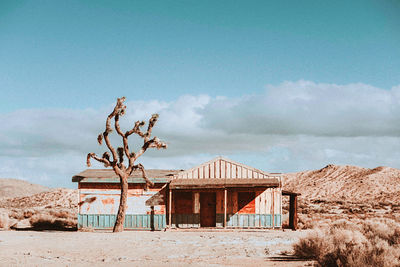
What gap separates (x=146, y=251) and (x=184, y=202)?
9244mm

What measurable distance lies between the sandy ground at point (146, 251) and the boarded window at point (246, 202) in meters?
4.53

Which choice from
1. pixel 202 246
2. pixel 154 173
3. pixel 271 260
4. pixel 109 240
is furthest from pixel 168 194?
pixel 271 260

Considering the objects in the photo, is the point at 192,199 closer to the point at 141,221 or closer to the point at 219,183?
the point at 219,183

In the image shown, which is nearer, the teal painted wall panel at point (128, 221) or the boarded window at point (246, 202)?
the teal painted wall panel at point (128, 221)

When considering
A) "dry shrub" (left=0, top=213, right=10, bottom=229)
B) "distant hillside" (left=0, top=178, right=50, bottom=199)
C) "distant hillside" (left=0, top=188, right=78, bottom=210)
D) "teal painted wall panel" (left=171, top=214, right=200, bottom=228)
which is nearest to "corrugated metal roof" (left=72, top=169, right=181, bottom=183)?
"teal painted wall panel" (left=171, top=214, right=200, bottom=228)

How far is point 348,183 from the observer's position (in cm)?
6931

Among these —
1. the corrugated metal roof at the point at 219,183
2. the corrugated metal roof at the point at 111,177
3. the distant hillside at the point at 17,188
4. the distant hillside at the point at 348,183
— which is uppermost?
the corrugated metal roof at the point at 111,177

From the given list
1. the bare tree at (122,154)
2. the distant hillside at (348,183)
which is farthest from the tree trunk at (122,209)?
the distant hillside at (348,183)

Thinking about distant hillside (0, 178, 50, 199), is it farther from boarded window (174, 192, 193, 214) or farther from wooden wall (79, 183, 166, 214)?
boarded window (174, 192, 193, 214)

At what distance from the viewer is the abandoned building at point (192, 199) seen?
2312cm

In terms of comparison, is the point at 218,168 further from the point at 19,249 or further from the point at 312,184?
the point at 312,184

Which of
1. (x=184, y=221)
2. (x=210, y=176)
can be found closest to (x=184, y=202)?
(x=184, y=221)

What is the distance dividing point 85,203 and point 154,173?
4.16m

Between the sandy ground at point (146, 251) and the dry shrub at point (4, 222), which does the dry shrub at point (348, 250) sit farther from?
the dry shrub at point (4, 222)
